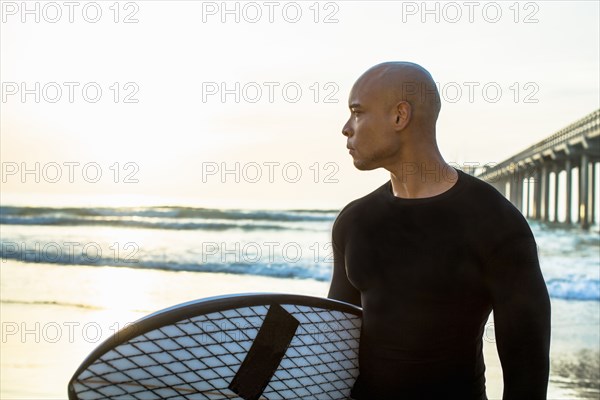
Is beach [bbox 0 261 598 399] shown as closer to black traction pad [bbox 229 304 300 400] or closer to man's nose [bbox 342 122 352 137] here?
black traction pad [bbox 229 304 300 400]

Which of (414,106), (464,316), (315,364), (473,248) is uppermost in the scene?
(414,106)

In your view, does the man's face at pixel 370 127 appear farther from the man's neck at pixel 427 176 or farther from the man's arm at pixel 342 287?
the man's arm at pixel 342 287

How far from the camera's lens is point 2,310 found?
7910 mm

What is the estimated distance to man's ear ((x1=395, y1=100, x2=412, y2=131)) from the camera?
78.5 inches

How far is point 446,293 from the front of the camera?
1.95 metres

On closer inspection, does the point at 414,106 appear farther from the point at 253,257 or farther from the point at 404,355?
the point at 253,257

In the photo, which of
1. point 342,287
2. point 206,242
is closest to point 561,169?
point 206,242

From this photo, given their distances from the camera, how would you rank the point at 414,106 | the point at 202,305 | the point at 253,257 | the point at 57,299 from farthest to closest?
the point at 253,257
the point at 57,299
the point at 414,106
the point at 202,305

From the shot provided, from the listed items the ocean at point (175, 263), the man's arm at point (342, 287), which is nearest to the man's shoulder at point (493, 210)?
the man's arm at point (342, 287)

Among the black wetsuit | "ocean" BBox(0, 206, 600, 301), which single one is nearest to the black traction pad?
the black wetsuit

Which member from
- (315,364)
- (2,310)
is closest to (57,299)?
(2,310)

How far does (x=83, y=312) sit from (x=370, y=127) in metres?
6.43

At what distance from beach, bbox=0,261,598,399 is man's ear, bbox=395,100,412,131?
137 inches

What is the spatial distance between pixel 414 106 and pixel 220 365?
709 millimetres
